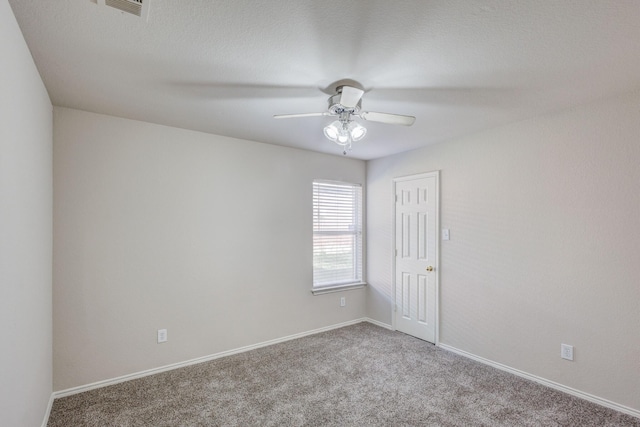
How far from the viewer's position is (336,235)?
4.50 metres

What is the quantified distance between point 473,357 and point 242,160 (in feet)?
10.7

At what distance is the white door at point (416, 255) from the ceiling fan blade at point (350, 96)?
6.76 ft

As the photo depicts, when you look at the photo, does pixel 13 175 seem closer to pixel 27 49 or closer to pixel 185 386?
pixel 27 49

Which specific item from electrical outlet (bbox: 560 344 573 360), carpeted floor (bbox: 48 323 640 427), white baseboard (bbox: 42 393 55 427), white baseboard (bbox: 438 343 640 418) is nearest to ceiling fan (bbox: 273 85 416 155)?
carpeted floor (bbox: 48 323 640 427)

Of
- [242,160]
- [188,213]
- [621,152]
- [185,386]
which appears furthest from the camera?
[242,160]

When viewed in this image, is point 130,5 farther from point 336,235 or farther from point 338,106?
point 336,235

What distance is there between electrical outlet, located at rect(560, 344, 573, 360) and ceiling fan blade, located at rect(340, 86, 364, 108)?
2.64 m

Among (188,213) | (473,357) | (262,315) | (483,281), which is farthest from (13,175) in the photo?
(473,357)

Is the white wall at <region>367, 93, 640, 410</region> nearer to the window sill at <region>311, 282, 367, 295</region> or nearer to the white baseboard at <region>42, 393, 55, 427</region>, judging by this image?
the window sill at <region>311, 282, 367, 295</region>

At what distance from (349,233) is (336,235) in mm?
251

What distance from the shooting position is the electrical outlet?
8.77 feet

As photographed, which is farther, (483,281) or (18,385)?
(483,281)

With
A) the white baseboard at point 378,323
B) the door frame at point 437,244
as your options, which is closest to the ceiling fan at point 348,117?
the door frame at point 437,244

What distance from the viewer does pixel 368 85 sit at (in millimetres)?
2252
